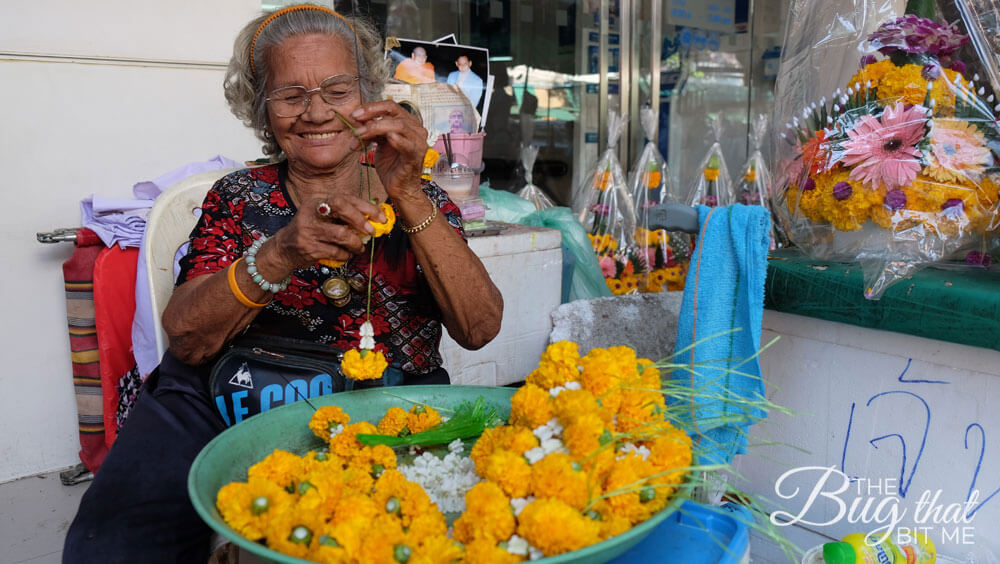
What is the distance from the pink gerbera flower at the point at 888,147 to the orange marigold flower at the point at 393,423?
1299mm

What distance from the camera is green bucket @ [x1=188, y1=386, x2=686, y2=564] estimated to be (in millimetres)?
848

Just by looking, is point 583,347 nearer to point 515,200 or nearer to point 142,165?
point 515,200

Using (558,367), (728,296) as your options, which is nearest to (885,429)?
(728,296)

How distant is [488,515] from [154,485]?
2.91ft

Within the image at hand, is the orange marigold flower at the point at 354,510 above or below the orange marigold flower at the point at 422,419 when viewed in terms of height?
above

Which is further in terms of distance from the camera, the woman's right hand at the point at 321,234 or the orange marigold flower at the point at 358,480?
the woman's right hand at the point at 321,234

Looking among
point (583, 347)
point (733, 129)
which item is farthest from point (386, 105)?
point (733, 129)

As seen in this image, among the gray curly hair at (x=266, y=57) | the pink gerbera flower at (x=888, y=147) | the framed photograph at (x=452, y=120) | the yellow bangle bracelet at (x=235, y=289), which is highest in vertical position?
the gray curly hair at (x=266, y=57)

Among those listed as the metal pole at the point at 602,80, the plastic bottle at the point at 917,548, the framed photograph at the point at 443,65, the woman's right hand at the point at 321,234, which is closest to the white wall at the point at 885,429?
the plastic bottle at the point at 917,548

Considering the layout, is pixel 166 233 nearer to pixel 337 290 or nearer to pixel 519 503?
pixel 337 290

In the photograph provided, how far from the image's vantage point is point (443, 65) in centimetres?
340

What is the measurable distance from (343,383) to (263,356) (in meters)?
0.19

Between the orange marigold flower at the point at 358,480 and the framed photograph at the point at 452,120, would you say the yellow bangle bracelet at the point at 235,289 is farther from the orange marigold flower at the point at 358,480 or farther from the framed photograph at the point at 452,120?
the framed photograph at the point at 452,120

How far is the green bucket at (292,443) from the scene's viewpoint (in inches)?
33.4
